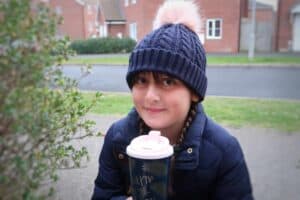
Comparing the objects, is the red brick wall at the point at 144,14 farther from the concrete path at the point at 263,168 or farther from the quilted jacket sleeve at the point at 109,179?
the quilted jacket sleeve at the point at 109,179

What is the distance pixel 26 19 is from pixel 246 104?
6.63 metres

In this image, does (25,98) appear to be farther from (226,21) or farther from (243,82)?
(226,21)

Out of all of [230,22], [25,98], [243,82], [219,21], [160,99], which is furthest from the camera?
[219,21]

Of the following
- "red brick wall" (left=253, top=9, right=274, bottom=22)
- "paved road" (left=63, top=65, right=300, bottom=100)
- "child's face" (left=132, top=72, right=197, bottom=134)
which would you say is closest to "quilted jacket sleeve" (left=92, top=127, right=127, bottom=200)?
"child's face" (left=132, top=72, right=197, bottom=134)

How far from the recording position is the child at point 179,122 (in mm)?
1528

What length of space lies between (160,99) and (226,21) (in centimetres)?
2830

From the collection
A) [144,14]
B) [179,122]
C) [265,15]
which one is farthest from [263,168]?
[265,15]

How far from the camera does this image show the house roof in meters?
36.5

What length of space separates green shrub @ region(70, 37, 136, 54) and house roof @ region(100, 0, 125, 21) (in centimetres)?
692

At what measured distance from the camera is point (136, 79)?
1592 millimetres

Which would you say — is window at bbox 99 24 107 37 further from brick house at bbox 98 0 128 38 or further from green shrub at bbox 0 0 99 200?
green shrub at bbox 0 0 99 200

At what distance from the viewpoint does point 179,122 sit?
1.62 meters

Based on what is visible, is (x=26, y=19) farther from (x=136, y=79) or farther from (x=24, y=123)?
(x=136, y=79)

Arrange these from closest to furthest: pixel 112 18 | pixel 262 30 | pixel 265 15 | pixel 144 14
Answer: pixel 144 14
pixel 262 30
pixel 265 15
pixel 112 18
